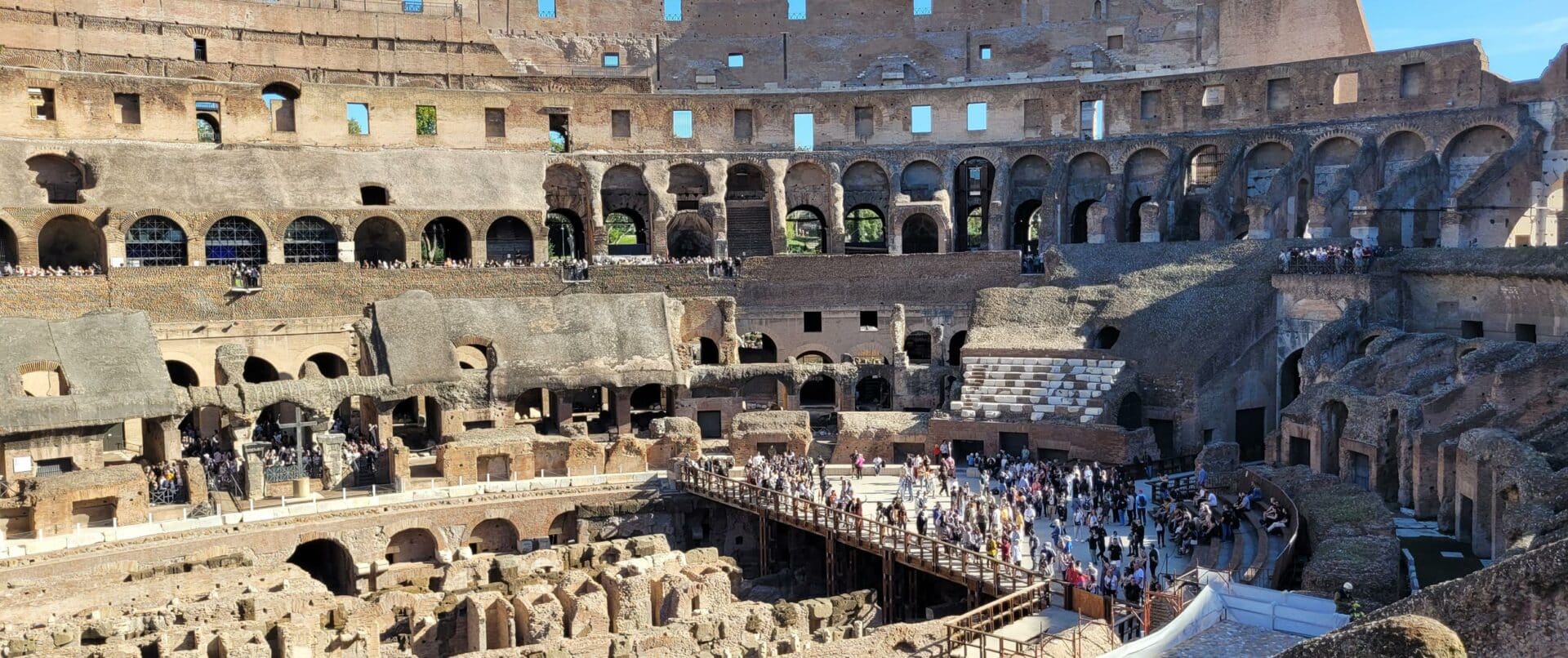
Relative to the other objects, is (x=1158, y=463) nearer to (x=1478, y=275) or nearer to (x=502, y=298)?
(x=1478, y=275)

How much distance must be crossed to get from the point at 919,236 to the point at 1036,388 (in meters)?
14.4

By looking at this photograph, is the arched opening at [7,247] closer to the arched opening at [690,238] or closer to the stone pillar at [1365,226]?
the arched opening at [690,238]

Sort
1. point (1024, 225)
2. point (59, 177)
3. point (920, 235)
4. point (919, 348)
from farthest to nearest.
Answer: point (1024, 225)
point (920, 235)
point (919, 348)
point (59, 177)

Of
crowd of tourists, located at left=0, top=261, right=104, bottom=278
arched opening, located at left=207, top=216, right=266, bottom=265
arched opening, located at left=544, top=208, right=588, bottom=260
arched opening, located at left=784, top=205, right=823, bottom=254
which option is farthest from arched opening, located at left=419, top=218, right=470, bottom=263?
arched opening, located at left=784, top=205, right=823, bottom=254

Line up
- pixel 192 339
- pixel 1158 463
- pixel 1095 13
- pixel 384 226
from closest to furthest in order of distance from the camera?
pixel 1158 463 < pixel 192 339 < pixel 384 226 < pixel 1095 13

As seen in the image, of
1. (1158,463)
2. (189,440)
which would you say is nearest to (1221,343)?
(1158,463)

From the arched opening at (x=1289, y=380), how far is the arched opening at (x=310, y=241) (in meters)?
27.1

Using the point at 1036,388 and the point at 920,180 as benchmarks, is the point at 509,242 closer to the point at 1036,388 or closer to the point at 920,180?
the point at 920,180

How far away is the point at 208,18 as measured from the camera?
42312 mm

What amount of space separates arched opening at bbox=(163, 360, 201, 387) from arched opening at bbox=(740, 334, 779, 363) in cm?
1555

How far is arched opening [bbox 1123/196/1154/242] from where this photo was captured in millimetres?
40938

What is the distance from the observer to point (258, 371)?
34438mm

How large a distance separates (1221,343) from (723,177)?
17.8 metres

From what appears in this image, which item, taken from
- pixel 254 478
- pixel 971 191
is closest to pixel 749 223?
pixel 971 191
